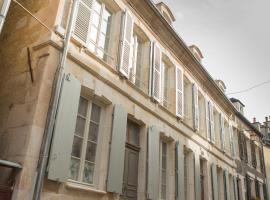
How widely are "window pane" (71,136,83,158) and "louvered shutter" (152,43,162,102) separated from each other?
2924 mm

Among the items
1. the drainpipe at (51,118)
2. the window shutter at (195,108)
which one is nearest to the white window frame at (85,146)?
the drainpipe at (51,118)

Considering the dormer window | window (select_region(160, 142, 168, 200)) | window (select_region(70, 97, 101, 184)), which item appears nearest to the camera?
window (select_region(70, 97, 101, 184))

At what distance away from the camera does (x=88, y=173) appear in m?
5.60

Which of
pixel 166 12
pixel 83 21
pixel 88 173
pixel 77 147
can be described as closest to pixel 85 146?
pixel 77 147

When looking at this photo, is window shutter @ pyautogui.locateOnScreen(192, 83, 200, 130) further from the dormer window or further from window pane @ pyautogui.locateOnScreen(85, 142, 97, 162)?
window pane @ pyautogui.locateOnScreen(85, 142, 97, 162)

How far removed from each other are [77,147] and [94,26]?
270 centimetres

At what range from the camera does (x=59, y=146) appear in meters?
4.77

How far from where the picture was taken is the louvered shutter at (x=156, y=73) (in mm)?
8180

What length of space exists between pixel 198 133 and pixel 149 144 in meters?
3.67

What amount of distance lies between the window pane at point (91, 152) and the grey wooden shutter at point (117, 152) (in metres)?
0.32

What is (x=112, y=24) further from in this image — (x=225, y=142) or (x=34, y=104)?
(x=225, y=142)

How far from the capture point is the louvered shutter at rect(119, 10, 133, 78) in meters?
7.00

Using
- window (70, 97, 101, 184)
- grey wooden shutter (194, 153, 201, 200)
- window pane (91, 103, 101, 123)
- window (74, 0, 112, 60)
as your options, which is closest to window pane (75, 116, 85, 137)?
window (70, 97, 101, 184)


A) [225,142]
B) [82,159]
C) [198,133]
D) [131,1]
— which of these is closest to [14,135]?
[82,159]
